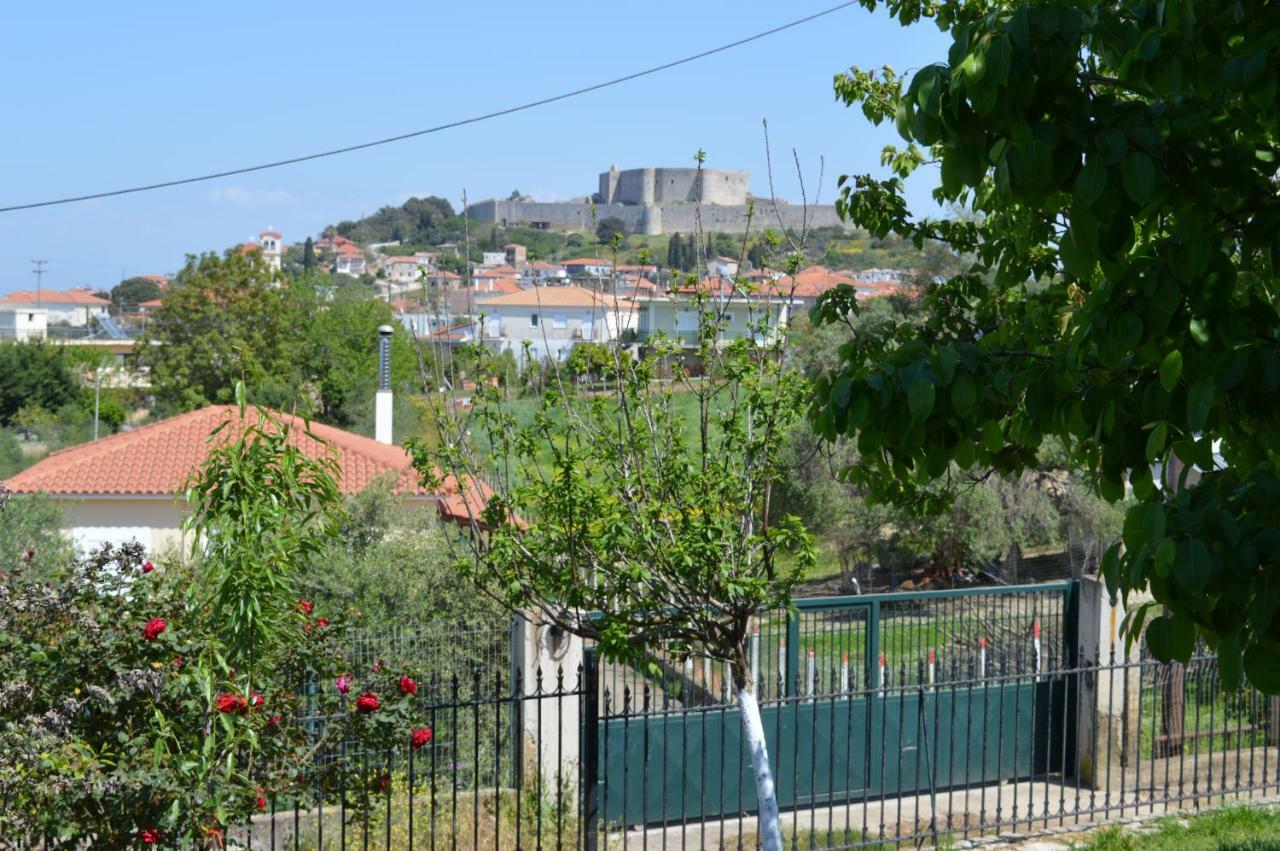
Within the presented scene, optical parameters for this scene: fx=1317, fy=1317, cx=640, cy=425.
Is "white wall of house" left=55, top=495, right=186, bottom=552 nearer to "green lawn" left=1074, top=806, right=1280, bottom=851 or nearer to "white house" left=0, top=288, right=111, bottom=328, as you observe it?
"green lawn" left=1074, top=806, right=1280, bottom=851

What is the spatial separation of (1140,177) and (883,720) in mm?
6481

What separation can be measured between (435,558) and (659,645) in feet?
20.5

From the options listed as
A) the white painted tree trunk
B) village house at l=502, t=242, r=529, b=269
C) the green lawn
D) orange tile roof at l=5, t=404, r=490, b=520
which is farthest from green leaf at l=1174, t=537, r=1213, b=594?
village house at l=502, t=242, r=529, b=269

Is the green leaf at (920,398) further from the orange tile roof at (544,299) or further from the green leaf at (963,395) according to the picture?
Result: the orange tile roof at (544,299)

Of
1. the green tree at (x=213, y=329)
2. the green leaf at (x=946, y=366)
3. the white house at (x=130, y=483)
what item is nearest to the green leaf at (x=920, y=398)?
the green leaf at (x=946, y=366)

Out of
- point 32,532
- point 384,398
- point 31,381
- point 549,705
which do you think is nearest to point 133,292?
point 31,381

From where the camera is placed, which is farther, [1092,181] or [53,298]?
[53,298]

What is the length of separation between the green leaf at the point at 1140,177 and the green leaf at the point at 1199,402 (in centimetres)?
46

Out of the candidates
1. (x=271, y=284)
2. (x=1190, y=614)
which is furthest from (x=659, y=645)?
(x=271, y=284)

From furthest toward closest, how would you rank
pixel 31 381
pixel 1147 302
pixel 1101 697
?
pixel 31 381 → pixel 1101 697 → pixel 1147 302

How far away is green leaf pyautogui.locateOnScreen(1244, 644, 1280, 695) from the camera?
2.84 m

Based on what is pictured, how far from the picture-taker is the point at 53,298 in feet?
A: 464

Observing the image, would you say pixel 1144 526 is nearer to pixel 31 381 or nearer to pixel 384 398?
pixel 384 398

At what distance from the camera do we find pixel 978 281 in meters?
6.10
